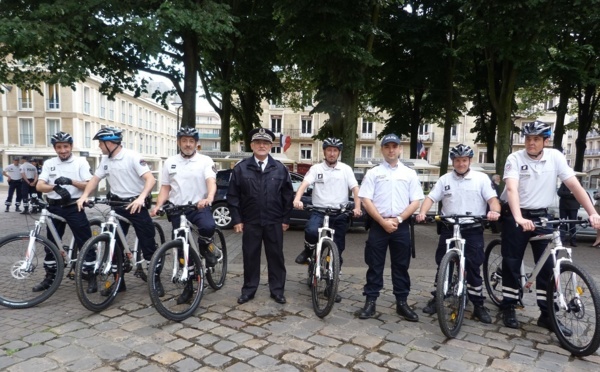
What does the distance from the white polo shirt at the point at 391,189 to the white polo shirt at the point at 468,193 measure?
337mm

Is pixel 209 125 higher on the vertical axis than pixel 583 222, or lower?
higher

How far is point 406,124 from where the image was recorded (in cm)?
2139

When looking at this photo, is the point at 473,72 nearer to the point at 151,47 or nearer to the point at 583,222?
the point at 151,47

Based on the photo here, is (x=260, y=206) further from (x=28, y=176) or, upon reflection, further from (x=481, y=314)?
(x=28, y=176)

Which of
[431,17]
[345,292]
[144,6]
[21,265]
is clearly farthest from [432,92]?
[21,265]

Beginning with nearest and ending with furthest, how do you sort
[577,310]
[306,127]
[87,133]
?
[577,310], [87,133], [306,127]

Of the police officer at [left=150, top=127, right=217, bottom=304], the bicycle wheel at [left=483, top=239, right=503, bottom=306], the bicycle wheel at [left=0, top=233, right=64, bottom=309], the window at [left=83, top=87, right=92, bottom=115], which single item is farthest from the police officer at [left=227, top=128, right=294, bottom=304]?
the window at [left=83, top=87, right=92, bottom=115]

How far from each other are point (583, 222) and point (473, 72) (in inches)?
631

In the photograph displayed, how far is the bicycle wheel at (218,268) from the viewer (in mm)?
5328

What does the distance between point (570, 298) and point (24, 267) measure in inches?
217

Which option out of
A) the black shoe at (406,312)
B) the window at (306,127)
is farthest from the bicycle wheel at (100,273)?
the window at (306,127)

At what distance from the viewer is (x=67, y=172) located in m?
5.28

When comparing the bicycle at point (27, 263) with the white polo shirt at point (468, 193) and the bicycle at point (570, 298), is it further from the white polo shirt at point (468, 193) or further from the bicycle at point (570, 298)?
the bicycle at point (570, 298)

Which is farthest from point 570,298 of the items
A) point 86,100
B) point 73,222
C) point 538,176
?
point 86,100
